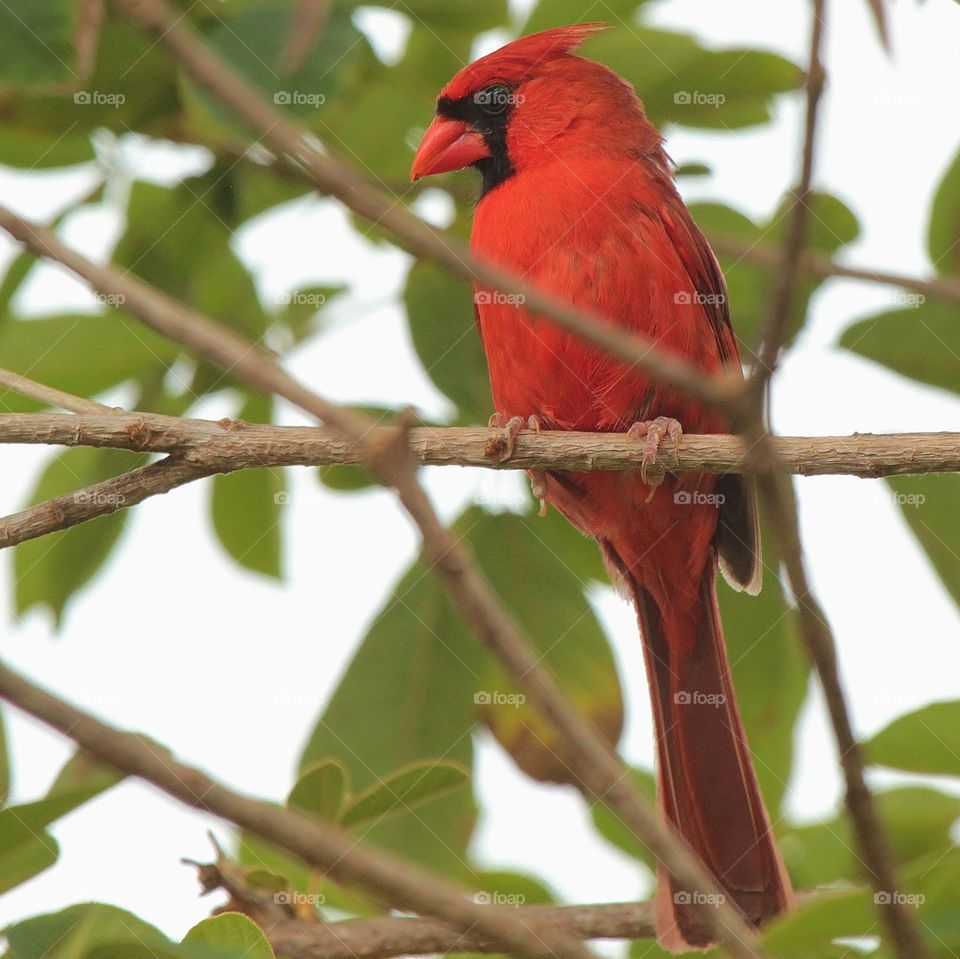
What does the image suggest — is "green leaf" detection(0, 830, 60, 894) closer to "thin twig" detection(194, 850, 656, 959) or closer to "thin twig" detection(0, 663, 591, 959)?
"thin twig" detection(194, 850, 656, 959)

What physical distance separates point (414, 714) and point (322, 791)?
1.27ft

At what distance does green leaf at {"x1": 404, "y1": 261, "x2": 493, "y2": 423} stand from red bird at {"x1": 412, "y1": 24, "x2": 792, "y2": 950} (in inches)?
3.9

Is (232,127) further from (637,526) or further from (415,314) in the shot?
(637,526)

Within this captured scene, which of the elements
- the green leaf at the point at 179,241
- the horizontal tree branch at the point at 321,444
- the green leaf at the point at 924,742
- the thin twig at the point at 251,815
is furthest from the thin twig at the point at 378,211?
the green leaf at the point at 179,241

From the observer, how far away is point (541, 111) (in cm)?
385

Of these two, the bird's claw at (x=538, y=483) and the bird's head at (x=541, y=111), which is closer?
the bird's claw at (x=538, y=483)

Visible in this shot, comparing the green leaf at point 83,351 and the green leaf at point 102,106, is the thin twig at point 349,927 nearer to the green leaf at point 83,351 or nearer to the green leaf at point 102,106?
the green leaf at point 83,351

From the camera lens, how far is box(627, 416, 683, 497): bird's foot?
280 centimetres

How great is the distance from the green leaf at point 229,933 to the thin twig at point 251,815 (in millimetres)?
720

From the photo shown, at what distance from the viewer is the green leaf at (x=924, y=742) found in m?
2.66

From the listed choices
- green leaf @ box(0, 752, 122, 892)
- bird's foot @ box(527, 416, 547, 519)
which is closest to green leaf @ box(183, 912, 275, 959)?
green leaf @ box(0, 752, 122, 892)

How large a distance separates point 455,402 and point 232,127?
92 centimetres

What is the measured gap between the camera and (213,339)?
1.38m

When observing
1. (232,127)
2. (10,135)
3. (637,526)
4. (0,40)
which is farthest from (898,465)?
(10,135)
